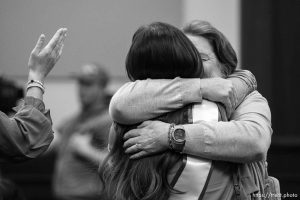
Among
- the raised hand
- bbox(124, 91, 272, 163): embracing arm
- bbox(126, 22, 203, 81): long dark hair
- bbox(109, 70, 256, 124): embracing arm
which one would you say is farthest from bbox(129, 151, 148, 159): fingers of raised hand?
the raised hand

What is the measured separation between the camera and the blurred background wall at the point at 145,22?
6016 mm

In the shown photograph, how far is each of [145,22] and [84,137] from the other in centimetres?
178

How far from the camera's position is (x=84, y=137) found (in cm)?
481

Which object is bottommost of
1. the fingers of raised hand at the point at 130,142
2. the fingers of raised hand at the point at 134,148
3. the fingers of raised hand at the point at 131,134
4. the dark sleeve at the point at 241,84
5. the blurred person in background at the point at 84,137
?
the blurred person in background at the point at 84,137

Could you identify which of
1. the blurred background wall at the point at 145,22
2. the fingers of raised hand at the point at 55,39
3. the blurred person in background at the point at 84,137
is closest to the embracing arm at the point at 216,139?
the fingers of raised hand at the point at 55,39

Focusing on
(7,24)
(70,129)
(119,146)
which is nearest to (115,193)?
(119,146)

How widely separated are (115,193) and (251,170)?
44 centimetres

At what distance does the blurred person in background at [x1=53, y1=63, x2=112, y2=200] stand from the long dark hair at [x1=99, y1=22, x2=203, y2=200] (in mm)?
1855

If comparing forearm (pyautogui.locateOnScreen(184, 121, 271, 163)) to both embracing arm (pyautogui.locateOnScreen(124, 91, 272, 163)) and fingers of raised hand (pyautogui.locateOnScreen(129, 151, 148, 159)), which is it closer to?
embracing arm (pyautogui.locateOnScreen(124, 91, 272, 163))

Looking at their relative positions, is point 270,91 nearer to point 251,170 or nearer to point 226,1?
point 226,1

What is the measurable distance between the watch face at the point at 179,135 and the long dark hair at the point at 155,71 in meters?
0.05

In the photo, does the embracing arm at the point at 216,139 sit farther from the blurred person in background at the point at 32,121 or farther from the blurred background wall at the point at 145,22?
the blurred background wall at the point at 145,22

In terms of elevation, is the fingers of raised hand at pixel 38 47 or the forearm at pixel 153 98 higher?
the fingers of raised hand at pixel 38 47

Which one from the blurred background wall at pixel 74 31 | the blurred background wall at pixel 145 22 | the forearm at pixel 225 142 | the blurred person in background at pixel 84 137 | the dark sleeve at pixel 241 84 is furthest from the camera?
the blurred background wall at pixel 74 31
